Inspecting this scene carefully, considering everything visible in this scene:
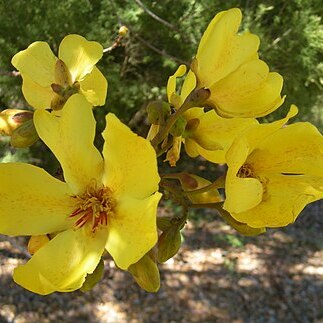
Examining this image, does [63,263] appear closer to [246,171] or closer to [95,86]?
[246,171]

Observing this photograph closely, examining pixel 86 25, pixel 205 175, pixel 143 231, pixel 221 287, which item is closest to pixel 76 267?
pixel 143 231

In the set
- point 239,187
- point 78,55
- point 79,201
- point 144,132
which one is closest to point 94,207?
point 79,201

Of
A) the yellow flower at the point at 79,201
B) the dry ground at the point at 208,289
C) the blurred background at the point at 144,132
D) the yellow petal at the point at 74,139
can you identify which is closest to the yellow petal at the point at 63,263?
the yellow flower at the point at 79,201

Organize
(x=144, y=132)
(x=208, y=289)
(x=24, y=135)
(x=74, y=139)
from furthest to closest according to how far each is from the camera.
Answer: (x=144, y=132), (x=208, y=289), (x=24, y=135), (x=74, y=139)

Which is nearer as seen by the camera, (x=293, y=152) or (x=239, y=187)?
(x=239, y=187)

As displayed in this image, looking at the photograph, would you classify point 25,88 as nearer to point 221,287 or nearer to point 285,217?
point 285,217

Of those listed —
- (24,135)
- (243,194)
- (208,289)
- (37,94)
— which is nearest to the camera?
(243,194)

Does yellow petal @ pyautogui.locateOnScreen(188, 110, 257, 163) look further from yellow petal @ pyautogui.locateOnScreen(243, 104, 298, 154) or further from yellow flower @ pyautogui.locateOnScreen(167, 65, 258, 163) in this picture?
yellow petal @ pyautogui.locateOnScreen(243, 104, 298, 154)
